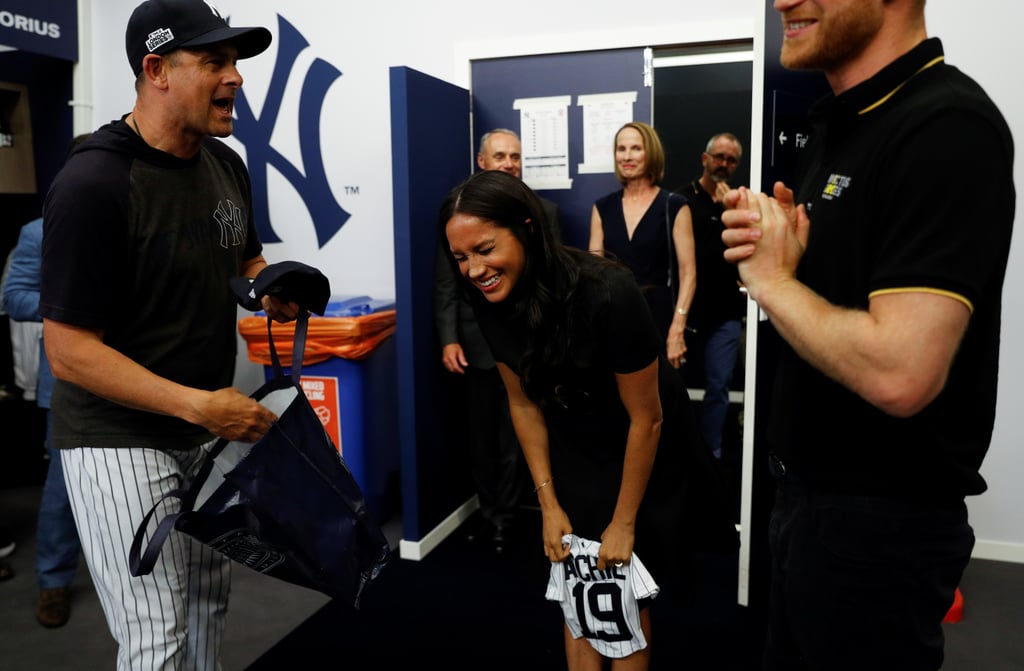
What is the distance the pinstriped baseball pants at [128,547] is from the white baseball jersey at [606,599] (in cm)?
82

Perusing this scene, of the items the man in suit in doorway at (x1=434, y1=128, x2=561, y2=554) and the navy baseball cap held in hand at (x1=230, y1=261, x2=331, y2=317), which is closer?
the navy baseball cap held in hand at (x1=230, y1=261, x2=331, y2=317)

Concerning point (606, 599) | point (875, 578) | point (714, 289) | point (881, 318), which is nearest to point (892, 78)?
point (881, 318)

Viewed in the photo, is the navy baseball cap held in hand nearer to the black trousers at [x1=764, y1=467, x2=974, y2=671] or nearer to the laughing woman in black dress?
the laughing woman in black dress

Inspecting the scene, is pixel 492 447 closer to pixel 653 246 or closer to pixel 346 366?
pixel 346 366

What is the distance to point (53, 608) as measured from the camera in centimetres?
282

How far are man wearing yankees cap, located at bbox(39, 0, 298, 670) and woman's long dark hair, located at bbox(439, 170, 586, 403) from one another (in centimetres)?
46

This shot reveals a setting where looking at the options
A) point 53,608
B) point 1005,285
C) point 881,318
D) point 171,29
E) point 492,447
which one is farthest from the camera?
point 492,447

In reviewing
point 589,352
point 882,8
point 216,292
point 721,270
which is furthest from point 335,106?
point 882,8

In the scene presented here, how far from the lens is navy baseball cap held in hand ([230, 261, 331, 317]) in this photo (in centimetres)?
158

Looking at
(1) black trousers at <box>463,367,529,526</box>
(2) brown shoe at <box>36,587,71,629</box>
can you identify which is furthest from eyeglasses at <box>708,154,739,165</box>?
(2) brown shoe at <box>36,587,71,629</box>

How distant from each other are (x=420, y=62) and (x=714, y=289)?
175 cm

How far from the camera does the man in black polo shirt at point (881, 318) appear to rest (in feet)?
3.22

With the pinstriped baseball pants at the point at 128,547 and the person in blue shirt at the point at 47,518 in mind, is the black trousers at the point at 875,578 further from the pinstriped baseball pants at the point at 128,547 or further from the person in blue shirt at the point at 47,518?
the person in blue shirt at the point at 47,518

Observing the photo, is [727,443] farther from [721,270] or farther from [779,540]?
[779,540]
